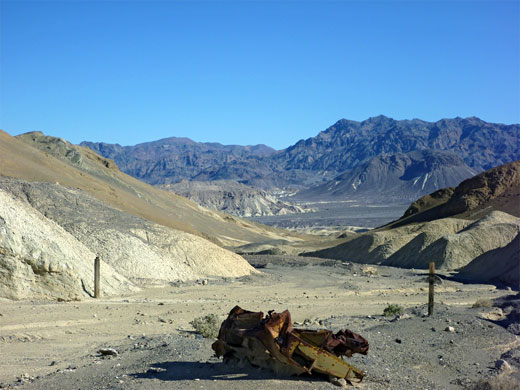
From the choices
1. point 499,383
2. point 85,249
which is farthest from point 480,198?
point 499,383

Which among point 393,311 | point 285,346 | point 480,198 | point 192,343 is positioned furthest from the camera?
point 480,198

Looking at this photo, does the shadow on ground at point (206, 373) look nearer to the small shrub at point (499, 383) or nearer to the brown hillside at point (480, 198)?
the small shrub at point (499, 383)

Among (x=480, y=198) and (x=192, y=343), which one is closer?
(x=192, y=343)

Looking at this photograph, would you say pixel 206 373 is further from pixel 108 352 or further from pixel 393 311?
pixel 393 311

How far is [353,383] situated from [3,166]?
34.9 metres

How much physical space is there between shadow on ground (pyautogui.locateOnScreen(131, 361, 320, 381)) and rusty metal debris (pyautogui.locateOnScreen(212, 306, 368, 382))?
0.40 ft

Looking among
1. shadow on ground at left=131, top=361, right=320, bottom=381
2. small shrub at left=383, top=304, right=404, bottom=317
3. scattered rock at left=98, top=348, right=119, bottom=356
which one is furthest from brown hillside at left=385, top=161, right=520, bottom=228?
shadow on ground at left=131, top=361, right=320, bottom=381

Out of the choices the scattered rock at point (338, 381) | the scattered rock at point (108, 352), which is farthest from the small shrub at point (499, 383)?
the scattered rock at point (108, 352)

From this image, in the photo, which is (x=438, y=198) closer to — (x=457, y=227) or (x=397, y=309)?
(x=457, y=227)

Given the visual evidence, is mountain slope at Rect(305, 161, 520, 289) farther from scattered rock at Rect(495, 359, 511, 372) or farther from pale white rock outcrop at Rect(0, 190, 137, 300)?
pale white rock outcrop at Rect(0, 190, 137, 300)

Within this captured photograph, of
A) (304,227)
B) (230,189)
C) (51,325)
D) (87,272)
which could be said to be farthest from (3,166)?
(230,189)

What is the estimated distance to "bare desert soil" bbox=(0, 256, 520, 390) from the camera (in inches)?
394

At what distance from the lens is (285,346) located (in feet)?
31.3

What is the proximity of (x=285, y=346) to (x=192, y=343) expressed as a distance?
3.73 metres
